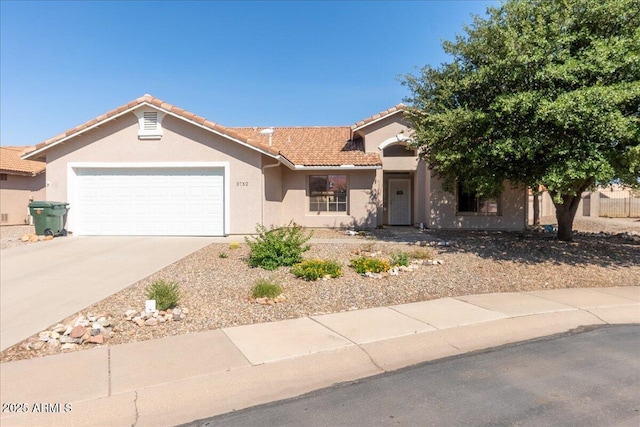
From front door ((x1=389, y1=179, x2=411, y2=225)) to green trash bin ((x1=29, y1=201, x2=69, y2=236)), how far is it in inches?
531

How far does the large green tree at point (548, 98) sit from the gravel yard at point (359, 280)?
186 cm

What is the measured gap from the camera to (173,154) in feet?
45.2

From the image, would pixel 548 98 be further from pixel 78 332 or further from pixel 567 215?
pixel 78 332

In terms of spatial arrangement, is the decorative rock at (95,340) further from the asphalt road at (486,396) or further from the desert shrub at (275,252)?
the desert shrub at (275,252)

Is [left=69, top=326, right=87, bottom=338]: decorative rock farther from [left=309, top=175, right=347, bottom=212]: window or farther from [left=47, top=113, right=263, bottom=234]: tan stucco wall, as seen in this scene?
[left=309, top=175, right=347, bottom=212]: window

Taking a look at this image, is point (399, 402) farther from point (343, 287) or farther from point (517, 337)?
point (343, 287)

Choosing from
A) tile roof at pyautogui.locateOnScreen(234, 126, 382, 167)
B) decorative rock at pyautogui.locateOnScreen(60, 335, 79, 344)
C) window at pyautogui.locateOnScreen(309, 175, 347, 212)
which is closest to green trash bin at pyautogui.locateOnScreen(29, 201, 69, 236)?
tile roof at pyautogui.locateOnScreen(234, 126, 382, 167)

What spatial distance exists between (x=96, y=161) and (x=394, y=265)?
1114 centimetres

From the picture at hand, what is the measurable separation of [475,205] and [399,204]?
3.53 meters

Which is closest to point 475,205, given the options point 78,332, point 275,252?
point 275,252

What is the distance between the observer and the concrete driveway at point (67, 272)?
21.5 feet

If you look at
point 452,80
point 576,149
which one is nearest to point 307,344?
point 576,149

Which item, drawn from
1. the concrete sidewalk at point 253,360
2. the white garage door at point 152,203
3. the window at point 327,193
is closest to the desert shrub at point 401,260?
the concrete sidewalk at point 253,360

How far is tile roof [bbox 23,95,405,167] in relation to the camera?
13.4 meters
